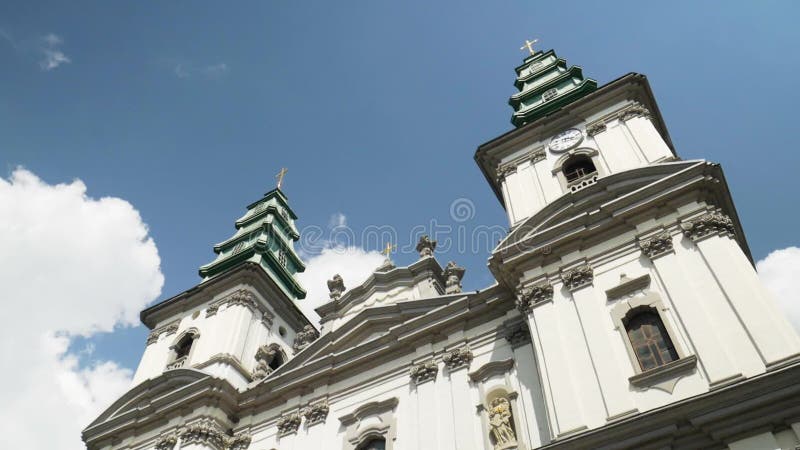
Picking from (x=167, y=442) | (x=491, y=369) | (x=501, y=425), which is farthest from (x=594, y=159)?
(x=167, y=442)

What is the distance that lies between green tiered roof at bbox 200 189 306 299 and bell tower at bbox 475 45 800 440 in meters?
12.9

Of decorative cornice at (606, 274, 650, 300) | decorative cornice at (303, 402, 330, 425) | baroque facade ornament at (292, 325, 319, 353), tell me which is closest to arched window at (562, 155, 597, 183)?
decorative cornice at (606, 274, 650, 300)

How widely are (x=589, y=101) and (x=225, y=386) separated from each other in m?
15.3

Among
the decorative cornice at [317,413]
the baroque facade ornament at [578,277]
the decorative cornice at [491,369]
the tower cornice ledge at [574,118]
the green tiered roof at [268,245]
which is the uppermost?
the green tiered roof at [268,245]

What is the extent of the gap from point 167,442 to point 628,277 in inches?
588

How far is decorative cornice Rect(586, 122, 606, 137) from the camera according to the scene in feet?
71.1

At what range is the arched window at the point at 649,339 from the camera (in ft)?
45.5

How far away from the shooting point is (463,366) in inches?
712

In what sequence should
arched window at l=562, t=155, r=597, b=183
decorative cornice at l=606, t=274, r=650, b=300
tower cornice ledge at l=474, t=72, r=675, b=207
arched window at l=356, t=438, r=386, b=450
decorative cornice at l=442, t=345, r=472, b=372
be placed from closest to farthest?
decorative cornice at l=606, t=274, r=650, b=300, arched window at l=356, t=438, r=386, b=450, decorative cornice at l=442, t=345, r=472, b=372, arched window at l=562, t=155, r=597, b=183, tower cornice ledge at l=474, t=72, r=675, b=207

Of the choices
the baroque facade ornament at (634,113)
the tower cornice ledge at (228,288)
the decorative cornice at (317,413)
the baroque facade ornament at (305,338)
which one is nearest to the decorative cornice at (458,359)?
the decorative cornice at (317,413)

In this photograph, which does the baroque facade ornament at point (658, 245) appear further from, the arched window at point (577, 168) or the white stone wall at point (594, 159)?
the arched window at point (577, 168)

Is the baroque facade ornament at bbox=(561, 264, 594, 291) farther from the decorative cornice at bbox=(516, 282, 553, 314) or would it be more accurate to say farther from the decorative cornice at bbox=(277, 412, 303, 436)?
the decorative cornice at bbox=(277, 412, 303, 436)

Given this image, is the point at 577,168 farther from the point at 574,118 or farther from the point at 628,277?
the point at 628,277

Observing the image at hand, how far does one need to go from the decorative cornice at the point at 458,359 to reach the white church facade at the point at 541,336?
1.5 inches
